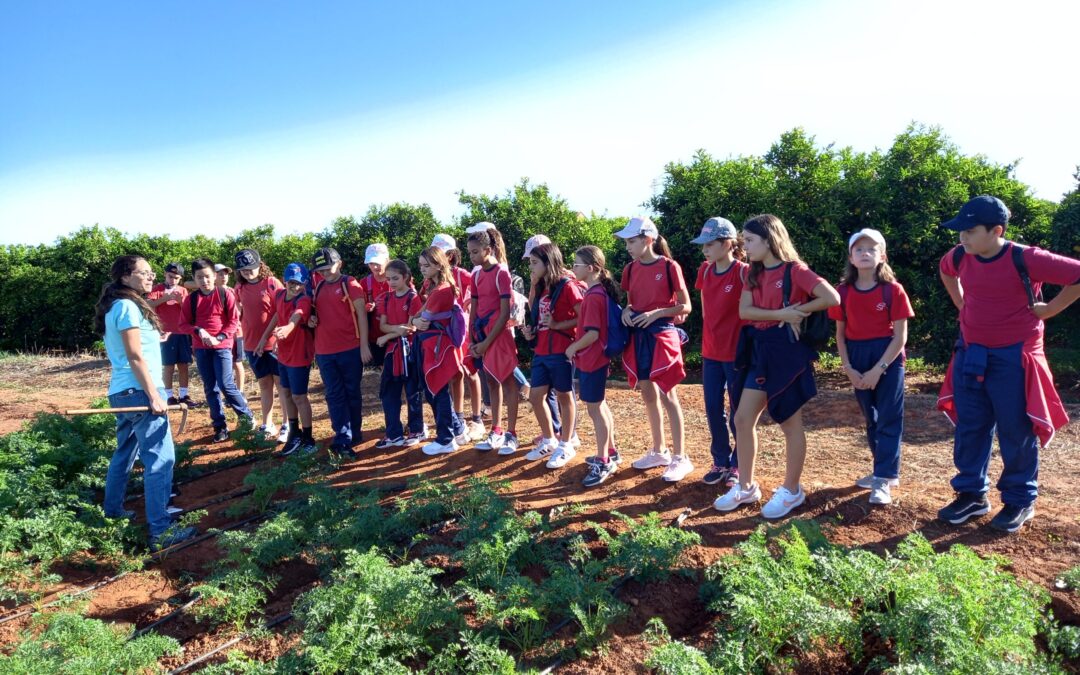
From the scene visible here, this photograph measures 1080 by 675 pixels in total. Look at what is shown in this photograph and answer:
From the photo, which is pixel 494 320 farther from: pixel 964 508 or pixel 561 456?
pixel 964 508

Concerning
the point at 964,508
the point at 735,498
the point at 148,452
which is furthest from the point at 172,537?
the point at 964,508

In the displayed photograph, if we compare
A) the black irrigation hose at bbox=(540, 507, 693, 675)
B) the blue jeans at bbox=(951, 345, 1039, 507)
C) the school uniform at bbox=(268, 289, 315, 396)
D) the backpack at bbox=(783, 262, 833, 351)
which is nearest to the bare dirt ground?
the black irrigation hose at bbox=(540, 507, 693, 675)

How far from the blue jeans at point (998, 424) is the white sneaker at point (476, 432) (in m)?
4.00

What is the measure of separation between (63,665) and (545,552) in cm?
228

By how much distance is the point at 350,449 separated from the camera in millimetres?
6402

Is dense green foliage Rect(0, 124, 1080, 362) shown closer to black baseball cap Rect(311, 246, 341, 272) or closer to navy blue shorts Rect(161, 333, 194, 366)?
navy blue shorts Rect(161, 333, 194, 366)

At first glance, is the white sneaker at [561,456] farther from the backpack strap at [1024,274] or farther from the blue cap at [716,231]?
the backpack strap at [1024,274]

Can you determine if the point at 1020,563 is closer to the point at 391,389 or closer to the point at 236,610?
the point at 236,610

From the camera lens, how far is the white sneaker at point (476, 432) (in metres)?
6.60

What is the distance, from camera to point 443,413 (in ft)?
20.3

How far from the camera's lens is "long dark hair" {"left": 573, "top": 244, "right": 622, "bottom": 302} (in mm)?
5242

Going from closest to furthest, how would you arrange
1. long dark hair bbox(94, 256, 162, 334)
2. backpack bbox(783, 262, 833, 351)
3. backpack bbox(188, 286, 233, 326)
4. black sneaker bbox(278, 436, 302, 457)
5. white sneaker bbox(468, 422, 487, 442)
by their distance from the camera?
1. backpack bbox(783, 262, 833, 351)
2. long dark hair bbox(94, 256, 162, 334)
3. white sneaker bbox(468, 422, 487, 442)
4. black sneaker bbox(278, 436, 302, 457)
5. backpack bbox(188, 286, 233, 326)

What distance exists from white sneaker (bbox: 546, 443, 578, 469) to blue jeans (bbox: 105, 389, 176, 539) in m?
2.80

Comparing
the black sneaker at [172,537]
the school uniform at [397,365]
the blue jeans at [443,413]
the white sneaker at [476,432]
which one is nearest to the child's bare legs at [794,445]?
the blue jeans at [443,413]
